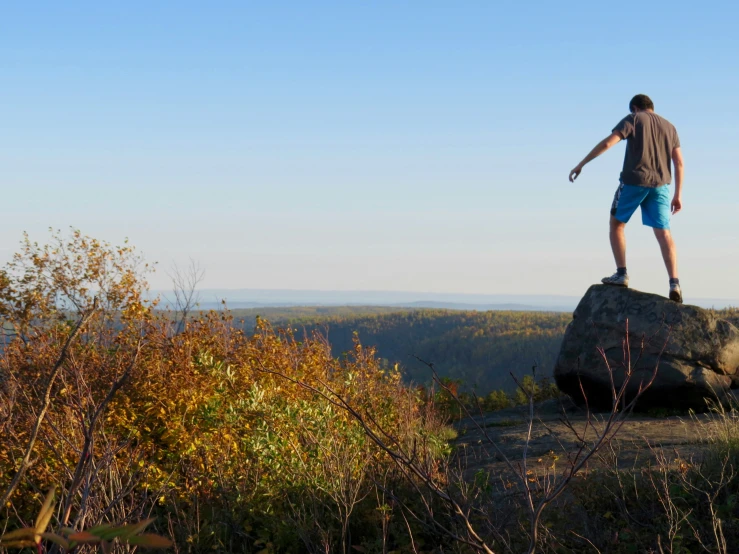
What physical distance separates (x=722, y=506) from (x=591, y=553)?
3.59 ft

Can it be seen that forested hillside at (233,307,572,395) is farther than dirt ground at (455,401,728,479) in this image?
Yes

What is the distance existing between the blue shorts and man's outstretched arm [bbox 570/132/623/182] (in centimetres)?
64

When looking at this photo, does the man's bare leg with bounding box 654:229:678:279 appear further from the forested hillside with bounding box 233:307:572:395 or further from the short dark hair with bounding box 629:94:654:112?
the forested hillside with bounding box 233:307:572:395

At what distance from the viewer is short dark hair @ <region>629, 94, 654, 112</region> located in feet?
28.7

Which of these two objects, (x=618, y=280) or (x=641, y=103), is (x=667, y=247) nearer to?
(x=618, y=280)

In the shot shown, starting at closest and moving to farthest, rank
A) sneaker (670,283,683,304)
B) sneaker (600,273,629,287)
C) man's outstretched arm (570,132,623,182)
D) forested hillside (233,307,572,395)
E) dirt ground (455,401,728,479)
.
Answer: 1. dirt ground (455,401,728,479)
2. man's outstretched arm (570,132,623,182)
3. sneaker (670,283,683,304)
4. sneaker (600,273,629,287)
5. forested hillside (233,307,572,395)

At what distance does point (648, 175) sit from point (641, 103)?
942 millimetres

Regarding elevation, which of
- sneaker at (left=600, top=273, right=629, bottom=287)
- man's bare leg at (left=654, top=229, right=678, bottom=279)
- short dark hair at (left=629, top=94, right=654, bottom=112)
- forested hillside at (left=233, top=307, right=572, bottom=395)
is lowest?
forested hillside at (left=233, top=307, right=572, bottom=395)

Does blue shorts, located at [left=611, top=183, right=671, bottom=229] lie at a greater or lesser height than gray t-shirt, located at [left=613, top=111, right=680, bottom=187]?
lesser

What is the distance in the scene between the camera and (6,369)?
252 inches

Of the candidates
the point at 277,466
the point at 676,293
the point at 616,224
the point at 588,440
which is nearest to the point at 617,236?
the point at 616,224

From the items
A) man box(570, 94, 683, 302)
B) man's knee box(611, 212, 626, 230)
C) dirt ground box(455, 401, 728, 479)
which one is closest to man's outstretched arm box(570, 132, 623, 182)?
man box(570, 94, 683, 302)

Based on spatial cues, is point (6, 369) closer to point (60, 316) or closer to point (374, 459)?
point (374, 459)

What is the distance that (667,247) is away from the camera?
8547 mm
